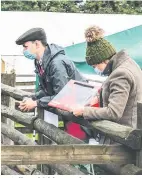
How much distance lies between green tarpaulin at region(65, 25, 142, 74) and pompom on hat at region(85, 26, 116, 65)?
3.83 m

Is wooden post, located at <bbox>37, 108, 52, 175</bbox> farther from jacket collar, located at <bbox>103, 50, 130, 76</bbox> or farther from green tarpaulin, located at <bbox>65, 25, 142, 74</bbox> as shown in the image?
green tarpaulin, located at <bbox>65, 25, 142, 74</bbox>

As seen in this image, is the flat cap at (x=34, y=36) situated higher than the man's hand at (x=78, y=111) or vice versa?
the flat cap at (x=34, y=36)

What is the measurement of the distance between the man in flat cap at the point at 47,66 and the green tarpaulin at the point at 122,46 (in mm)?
3267

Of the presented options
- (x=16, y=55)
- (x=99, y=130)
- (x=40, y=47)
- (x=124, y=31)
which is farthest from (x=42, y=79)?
(x=124, y=31)

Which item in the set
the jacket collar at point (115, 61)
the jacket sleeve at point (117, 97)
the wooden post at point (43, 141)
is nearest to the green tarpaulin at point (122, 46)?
the wooden post at point (43, 141)

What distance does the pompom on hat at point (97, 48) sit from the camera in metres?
2.65

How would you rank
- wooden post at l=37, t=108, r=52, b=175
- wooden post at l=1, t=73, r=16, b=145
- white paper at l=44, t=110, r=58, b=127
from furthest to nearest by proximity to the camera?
wooden post at l=1, t=73, r=16, b=145
wooden post at l=37, t=108, r=52, b=175
white paper at l=44, t=110, r=58, b=127

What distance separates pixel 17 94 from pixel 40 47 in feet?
3.18

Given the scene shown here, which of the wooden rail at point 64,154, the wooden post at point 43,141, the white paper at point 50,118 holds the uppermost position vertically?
the wooden rail at point 64,154

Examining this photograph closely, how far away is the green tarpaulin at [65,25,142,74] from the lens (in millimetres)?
6918

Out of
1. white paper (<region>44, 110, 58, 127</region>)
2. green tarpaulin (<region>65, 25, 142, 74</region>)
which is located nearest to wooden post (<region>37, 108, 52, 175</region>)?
white paper (<region>44, 110, 58, 127</region>)

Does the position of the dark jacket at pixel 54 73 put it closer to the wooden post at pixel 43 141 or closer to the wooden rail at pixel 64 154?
the wooden post at pixel 43 141

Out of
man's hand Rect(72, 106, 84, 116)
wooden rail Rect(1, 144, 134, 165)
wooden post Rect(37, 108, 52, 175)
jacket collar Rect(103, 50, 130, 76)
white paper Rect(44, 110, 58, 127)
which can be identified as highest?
jacket collar Rect(103, 50, 130, 76)

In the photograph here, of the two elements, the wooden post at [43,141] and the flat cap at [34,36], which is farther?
the wooden post at [43,141]
